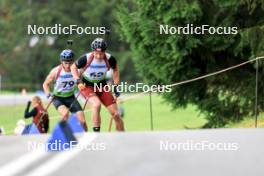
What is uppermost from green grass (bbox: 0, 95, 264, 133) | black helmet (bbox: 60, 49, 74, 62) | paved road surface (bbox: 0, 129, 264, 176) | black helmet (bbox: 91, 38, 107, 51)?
black helmet (bbox: 91, 38, 107, 51)

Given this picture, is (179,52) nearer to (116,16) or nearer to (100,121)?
(116,16)

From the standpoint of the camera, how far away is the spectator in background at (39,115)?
21.6 feet

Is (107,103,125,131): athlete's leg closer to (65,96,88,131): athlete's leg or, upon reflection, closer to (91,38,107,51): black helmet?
(65,96,88,131): athlete's leg

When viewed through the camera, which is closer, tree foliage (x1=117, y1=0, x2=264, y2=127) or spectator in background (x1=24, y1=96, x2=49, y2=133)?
spectator in background (x1=24, y1=96, x2=49, y2=133)

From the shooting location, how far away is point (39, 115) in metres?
6.69

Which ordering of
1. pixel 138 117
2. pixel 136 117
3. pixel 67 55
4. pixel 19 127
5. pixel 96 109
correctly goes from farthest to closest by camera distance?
pixel 138 117
pixel 136 117
pixel 19 127
pixel 67 55
pixel 96 109

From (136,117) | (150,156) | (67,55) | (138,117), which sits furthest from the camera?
(138,117)

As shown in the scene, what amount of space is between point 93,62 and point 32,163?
114 inches

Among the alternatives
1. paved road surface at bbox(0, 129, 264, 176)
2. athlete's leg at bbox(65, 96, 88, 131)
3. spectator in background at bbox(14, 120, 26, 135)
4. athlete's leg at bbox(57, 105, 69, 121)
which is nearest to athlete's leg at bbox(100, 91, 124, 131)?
athlete's leg at bbox(65, 96, 88, 131)

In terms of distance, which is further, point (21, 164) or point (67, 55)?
point (67, 55)

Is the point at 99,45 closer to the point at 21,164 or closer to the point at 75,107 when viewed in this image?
the point at 75,107

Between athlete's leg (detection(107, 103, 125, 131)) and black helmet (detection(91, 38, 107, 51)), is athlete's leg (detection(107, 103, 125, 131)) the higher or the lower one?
the lower one

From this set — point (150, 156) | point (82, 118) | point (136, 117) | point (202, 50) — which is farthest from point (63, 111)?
point (202, 50)

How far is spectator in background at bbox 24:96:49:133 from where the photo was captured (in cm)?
659
